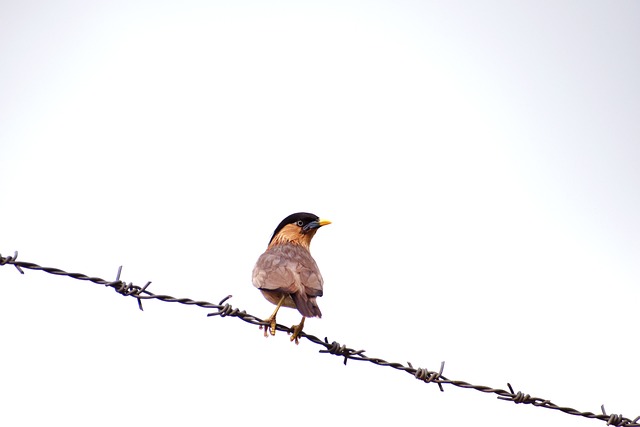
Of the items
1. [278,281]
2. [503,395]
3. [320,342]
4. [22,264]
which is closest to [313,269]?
[278,281]

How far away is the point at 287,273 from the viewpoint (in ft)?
26.5

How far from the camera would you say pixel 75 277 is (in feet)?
17.1

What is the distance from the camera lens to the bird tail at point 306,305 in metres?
7.33

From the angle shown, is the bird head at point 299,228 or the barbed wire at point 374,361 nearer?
the barbed wire at point 374,361

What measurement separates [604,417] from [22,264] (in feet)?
12.7

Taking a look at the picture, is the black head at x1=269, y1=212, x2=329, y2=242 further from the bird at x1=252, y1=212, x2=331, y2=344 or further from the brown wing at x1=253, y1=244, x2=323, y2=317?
the brown wing at x1=253, y1=244, x2=323, y2=317

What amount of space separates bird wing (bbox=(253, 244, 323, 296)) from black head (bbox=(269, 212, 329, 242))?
39.2 inches

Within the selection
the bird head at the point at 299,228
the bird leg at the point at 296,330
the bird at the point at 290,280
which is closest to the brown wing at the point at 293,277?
the bird at the point at 290,280

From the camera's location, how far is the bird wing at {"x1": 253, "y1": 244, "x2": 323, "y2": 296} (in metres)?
7.84

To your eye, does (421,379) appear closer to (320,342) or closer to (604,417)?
(320,342)

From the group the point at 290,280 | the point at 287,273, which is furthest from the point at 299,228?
the point at 290,280

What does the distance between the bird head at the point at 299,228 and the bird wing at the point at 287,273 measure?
92 cm

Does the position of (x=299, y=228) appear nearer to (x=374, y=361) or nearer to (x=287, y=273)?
(x=287, y=273)

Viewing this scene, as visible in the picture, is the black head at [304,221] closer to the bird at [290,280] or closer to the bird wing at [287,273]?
the bird at [290,280]
